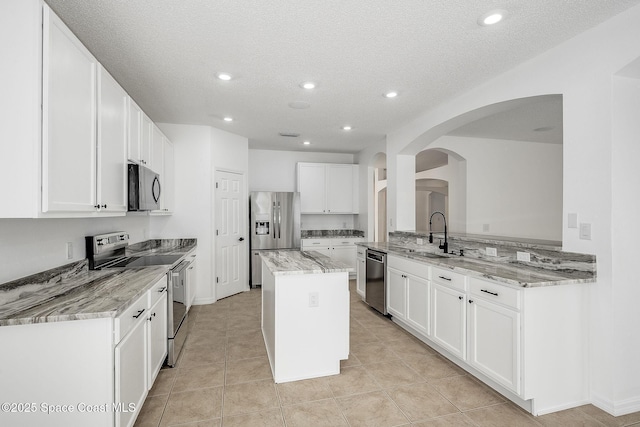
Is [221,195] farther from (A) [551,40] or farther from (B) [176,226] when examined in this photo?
(A) [551,40]

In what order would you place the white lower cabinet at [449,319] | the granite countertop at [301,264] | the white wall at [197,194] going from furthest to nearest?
the white wall at [197,194] < the white lower cabinet at [449,319] < the granite countertop at [301,264]

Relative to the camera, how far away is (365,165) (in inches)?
242

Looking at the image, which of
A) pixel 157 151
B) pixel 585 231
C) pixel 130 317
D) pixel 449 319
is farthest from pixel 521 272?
pixel 157 151

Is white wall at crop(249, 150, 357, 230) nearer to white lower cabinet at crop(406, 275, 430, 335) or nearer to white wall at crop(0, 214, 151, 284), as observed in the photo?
white lower cabinet at crop(406, 275, 430, 335)

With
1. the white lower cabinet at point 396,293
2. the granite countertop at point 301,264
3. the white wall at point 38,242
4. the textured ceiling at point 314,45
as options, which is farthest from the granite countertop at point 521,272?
the white wall at point 38,242

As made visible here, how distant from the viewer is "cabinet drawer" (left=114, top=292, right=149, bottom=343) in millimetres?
1573

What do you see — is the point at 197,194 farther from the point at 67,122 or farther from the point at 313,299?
the point at 67,122

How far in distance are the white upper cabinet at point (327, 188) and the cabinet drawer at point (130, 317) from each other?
13.8ft

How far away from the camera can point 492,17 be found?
6.56 feet

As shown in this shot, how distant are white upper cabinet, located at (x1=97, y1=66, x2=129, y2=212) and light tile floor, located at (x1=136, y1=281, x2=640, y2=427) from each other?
4.87 ft

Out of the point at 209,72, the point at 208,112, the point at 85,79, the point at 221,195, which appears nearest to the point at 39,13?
the point at 85,79

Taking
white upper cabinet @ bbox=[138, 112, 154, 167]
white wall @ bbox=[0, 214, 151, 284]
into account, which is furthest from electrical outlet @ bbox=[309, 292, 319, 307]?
white upper cabinet @ bbox=[138, 112, 154, 167]

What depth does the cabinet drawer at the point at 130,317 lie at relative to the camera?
5.16 feet

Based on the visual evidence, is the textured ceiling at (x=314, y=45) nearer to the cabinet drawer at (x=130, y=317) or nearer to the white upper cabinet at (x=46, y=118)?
the white upper cabinet at (x=46, y=118)
